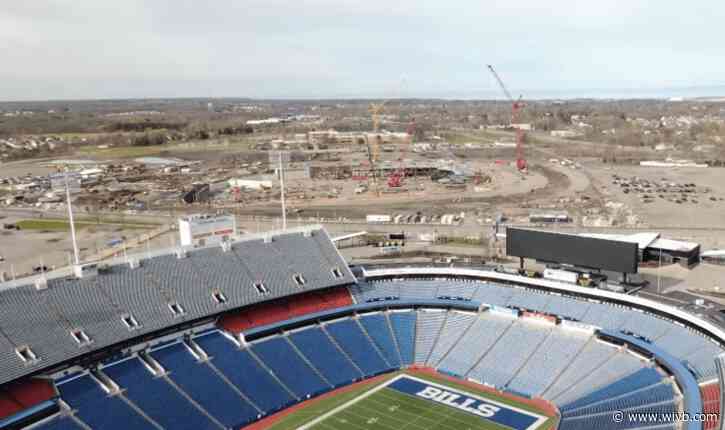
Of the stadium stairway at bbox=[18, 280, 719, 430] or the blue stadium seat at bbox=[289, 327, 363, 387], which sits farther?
the blue stadium seat at bbox=[289, 327, 363, 387]

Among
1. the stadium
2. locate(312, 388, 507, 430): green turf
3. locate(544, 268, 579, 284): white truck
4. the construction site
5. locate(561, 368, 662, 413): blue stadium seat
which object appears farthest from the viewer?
the construction site

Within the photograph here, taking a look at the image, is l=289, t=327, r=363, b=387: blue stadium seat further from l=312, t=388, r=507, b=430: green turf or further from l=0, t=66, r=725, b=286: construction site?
l=0, t=66, r=725, b=286: construction site

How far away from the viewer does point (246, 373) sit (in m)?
47.0

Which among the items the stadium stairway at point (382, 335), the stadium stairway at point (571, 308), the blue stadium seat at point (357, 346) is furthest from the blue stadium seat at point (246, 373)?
the stadium stairway at point (571, 308)

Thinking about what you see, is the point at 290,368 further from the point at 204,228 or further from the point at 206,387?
the point at 204,228

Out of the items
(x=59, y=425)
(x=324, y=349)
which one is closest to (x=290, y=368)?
(x=324, y=349)

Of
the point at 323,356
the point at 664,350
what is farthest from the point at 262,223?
the point at 664,350

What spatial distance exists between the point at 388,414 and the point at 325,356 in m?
8.87

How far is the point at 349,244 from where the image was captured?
90.9 meters

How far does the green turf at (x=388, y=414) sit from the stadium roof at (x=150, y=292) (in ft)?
36.5

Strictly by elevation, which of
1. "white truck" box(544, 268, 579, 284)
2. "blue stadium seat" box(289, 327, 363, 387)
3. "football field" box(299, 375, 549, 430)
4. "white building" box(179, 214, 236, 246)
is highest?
"white building" box(179, 214, 236, 246)

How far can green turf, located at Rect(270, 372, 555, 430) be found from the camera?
4278 centimetres

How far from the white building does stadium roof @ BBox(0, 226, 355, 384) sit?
677 centimetres

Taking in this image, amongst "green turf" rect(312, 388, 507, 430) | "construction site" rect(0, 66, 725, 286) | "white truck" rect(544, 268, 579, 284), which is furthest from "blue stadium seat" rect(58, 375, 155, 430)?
"white truck" rect(544, 268, 579, 284)
